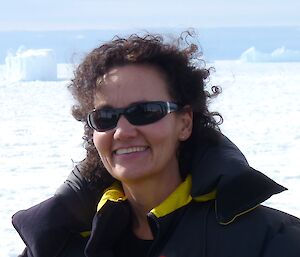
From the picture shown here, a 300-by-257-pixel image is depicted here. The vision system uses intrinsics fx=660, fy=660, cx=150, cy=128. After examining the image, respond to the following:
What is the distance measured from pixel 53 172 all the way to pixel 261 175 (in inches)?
205

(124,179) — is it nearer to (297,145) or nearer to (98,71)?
(98,71)

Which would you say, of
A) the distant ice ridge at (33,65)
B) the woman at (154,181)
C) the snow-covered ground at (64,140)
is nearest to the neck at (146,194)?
the woman at (154,181)

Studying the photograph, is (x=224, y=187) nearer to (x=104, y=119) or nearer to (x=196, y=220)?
(x=196, y=220)

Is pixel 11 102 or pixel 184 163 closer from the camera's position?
pixel 184 163

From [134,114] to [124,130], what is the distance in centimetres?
4

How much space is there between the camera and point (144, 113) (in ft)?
4.11

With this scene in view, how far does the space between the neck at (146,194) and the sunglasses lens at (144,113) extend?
4.8 inches

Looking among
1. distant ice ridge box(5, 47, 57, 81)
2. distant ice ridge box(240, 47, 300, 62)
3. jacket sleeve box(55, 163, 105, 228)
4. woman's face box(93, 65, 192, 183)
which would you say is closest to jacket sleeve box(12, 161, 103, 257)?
jacket sleeve box(55, 163, 105, 228)

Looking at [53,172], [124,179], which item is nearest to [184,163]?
[124,179]

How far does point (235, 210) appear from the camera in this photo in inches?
48.8

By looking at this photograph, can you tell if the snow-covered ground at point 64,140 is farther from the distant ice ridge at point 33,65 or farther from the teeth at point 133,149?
the distant ice ridge at point 33,65

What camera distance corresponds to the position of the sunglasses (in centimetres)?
126

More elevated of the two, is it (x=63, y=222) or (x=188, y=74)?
(x=188, y=74)

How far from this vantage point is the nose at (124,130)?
1270 mm
